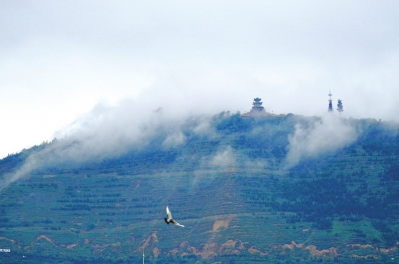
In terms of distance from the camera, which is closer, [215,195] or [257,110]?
[215,195]

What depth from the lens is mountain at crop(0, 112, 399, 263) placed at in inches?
5551

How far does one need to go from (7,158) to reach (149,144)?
97.0 feet

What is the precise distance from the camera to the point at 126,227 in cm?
15050

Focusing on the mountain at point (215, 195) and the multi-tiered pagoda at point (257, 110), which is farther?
the multi-tiered pagoda at point (257, 110)

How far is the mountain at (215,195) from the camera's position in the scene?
141000 millimetres

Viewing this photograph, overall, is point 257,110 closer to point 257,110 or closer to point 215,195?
point 257,110

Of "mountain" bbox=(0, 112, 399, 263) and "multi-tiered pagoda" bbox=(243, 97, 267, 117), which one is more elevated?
"multi-tiered pagoda" bbox=(243, 97, 267, 117)

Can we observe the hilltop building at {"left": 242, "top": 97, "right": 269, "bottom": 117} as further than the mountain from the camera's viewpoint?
Yes

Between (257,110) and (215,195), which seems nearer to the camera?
(215,195)

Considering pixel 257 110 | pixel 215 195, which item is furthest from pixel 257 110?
pixel 215 195

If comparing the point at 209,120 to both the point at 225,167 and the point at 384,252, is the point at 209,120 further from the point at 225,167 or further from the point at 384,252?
the point at 384,252


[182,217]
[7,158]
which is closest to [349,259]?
[182,217]

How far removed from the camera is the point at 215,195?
148000 mm

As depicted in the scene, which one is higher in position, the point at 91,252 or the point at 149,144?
the point at 149,144
